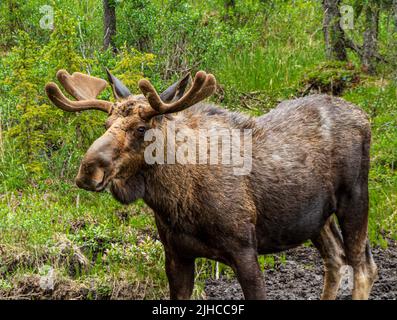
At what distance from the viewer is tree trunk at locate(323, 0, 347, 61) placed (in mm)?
11203

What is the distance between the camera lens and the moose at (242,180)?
536 centimetres

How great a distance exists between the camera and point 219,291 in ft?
23.0

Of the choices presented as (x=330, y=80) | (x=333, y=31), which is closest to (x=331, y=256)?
(x=330, y=80)

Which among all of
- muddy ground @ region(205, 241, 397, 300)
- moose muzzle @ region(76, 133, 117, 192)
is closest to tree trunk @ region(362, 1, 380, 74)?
muddy ground @ region(205, 241, 397, 300)

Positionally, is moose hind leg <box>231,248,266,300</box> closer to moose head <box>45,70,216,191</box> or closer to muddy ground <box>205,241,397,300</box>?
moose head <box>45,70,216,191</box>

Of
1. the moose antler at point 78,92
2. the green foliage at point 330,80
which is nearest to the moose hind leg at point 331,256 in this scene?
the moose antler at point 78,92

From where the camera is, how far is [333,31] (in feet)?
37.1

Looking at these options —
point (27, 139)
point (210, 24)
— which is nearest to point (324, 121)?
point (27, 139)

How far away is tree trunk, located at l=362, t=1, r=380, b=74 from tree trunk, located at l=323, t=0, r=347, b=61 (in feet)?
1.11

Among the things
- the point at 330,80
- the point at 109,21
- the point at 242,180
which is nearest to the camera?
the point at 242,180

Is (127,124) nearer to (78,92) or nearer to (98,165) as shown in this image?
(98,165)

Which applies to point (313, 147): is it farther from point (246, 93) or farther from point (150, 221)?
point (246, 93)

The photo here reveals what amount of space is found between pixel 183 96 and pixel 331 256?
2.25 m

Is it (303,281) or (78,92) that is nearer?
(78,92)
